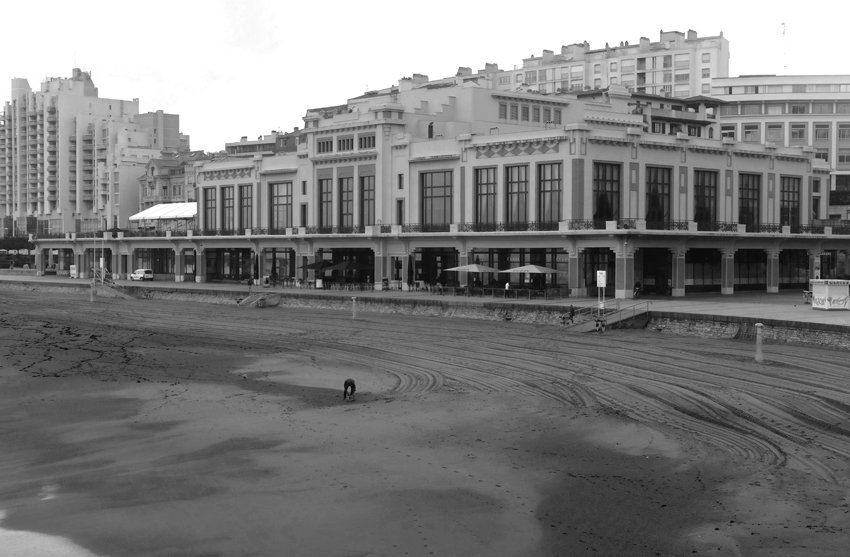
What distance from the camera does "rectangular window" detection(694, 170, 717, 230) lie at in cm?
7050

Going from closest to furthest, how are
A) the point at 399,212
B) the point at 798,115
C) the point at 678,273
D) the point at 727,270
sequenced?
1. the point at 678,273
2. the point at 727,270
3. the point at 399,212
4. the point at 798,115

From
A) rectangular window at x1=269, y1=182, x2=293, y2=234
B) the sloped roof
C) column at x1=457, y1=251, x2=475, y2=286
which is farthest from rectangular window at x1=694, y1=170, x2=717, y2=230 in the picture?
the sloped roof

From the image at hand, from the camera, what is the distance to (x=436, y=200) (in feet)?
246

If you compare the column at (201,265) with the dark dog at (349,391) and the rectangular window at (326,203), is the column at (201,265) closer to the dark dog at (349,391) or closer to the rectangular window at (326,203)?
the rectangular window at (326,203)

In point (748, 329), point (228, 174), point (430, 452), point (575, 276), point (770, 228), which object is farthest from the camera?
point (228, 174)

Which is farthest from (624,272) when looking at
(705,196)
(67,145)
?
(67,145)

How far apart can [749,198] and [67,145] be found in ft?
487

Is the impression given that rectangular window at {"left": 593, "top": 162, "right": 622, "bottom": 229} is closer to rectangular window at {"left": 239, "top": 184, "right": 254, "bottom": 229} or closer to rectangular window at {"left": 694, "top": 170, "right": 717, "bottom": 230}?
rectangular window at {"left": 694, "top": 170, "right": 717, "bottom": 230}

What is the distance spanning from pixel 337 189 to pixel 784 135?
59658 millimetres

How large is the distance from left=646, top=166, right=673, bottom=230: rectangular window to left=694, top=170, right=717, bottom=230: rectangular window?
2.85 metres

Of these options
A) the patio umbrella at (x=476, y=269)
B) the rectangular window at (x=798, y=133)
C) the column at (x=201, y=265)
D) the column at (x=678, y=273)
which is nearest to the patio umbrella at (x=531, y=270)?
the patio umbrella at (x=476, y=269)

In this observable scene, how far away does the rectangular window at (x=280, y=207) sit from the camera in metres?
87.6

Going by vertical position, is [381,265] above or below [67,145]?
below

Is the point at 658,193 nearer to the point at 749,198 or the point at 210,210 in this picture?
the point at 749,198
